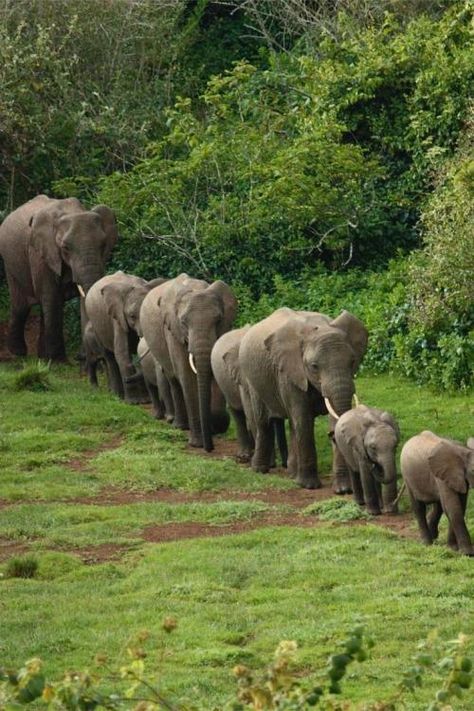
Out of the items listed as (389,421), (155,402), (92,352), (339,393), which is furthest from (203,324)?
(389,421)

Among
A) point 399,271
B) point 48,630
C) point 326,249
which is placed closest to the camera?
point 48,630

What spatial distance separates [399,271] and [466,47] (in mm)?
4466

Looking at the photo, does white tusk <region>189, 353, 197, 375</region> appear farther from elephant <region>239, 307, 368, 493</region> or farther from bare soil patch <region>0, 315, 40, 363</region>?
bare soil patch <region>0, 315, 40, 363</region>

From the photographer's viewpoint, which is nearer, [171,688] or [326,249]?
[171,688]

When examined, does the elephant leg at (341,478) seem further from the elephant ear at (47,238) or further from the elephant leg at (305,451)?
the elephant ear at (47,238)

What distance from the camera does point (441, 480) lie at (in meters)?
16.5

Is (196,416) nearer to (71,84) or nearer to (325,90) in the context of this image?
(325,90)

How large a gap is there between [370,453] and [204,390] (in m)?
4.63

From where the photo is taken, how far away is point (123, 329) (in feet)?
85.8

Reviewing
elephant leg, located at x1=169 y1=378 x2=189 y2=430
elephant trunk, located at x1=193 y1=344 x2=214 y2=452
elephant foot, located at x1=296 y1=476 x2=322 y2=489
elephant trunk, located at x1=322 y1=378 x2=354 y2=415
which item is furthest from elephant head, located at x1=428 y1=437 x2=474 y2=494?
elephant leg, located at x1=169 y1=378 x2=189 y2=430

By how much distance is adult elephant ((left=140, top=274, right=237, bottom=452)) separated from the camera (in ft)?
75.3

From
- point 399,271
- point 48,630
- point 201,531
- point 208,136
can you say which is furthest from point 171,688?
point 208,136

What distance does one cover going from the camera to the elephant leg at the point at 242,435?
22503 millimetres

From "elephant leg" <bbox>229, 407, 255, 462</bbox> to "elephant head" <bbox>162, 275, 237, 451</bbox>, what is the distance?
33 cm
